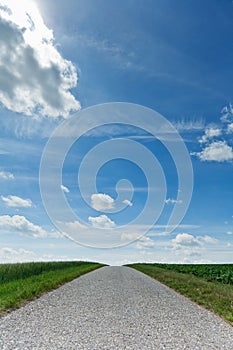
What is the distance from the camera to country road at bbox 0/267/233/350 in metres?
→ 7.67

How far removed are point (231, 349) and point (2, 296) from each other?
8.50 m

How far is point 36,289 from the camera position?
49.8 feet

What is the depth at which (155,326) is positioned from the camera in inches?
372

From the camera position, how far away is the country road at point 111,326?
7668 millimetres

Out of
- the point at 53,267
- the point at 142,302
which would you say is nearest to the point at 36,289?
the point at 142,302

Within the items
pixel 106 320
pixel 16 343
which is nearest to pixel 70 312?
pixel 106 320

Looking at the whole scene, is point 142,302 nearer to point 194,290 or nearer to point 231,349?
point 194,290

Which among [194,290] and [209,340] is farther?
[194,290]

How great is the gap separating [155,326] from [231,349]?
232 centimetres

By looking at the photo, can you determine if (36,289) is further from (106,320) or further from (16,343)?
(16,343)

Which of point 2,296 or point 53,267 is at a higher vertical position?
point 53,267

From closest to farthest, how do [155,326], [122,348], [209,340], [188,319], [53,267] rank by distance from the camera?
[122,348], [209,340], [155,326], [188,319], [53,267]

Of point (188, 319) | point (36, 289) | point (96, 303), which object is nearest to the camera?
point (188, 319)

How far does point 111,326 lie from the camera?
30.3 feet
